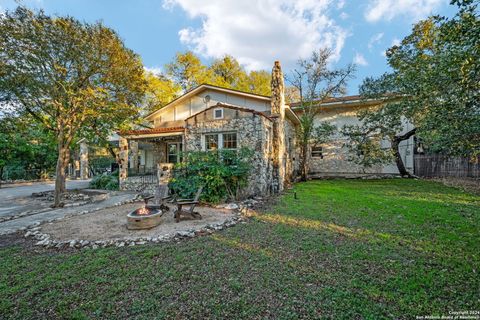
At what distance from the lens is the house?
967 cm

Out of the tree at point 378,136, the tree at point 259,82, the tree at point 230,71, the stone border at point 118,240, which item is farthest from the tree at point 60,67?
the tree at point 259,82

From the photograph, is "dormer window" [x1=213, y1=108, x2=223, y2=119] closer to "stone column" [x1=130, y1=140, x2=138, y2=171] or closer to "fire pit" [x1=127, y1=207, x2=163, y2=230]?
"fire pit" [x1=127, y1=207, x2=163, y2=230]

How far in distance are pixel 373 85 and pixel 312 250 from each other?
13707mm

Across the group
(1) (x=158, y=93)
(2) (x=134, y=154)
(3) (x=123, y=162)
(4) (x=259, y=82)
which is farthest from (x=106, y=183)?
(4) (x=259, y=82)

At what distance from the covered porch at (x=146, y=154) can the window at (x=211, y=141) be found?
1559 mm

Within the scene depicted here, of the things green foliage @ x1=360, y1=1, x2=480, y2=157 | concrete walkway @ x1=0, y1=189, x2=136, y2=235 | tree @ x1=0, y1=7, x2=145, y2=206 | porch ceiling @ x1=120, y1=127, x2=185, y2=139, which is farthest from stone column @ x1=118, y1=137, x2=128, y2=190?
green foliage @ x1=360, y1=1, x2=480, y2=157

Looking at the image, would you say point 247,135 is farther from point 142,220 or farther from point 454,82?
point 454,82

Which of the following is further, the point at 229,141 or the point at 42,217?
the point at 229,141

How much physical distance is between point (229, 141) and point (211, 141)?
920 mm

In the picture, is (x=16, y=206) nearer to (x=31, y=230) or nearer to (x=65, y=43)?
(x=31, y=230)

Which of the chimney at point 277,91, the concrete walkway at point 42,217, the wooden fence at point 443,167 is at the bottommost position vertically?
the concrete walkway at point 42,217

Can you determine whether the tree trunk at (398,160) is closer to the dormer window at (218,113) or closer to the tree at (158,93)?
the dormer window at (218,113)

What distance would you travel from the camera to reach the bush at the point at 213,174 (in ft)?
26.7

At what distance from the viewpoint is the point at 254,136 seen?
31.3ft
